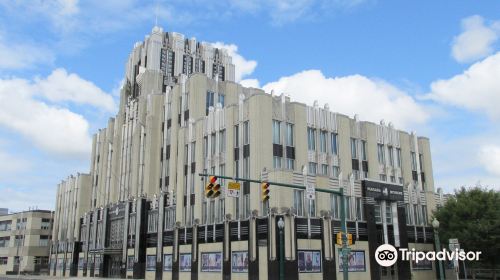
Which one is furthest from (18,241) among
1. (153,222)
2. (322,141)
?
(322,141)

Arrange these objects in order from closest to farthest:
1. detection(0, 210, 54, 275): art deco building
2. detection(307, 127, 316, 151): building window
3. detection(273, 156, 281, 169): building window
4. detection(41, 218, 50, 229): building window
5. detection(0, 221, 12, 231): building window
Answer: detection(273, 156, 281, 169): building window, detection(307, 127, 316, 151): building window, detection(0, 210, 54, 275): art deco building, detection(41, 218, 50, 229): building window, detection(0, 221, 12, 231): building window

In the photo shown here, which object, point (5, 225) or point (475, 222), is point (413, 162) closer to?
point (475, 222)

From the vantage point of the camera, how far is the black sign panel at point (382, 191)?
47.0 m

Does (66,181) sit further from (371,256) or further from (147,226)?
(371,256)

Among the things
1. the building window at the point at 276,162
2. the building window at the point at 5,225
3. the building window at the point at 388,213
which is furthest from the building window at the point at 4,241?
the building window at the point at 388,213

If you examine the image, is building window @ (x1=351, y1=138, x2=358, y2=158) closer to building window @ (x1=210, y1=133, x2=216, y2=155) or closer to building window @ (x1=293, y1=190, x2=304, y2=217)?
building window @ (x1=293, y1=190, x2=304, y2=217)

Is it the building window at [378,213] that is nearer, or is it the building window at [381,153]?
the building window at [378,213]

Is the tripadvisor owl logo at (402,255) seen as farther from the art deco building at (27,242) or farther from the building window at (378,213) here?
the art deco building at (27,242)

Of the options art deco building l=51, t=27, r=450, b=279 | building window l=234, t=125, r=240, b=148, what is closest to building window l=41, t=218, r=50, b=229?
art deco building l=51, t=27, r=450, b=279

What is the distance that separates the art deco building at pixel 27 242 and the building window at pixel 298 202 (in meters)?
69.6

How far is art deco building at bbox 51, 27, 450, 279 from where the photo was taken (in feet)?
137

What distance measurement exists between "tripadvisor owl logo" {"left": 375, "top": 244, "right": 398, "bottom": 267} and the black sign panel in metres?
4.84

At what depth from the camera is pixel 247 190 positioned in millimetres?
43812

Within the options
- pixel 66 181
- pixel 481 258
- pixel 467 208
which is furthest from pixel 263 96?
pixel 66 181
